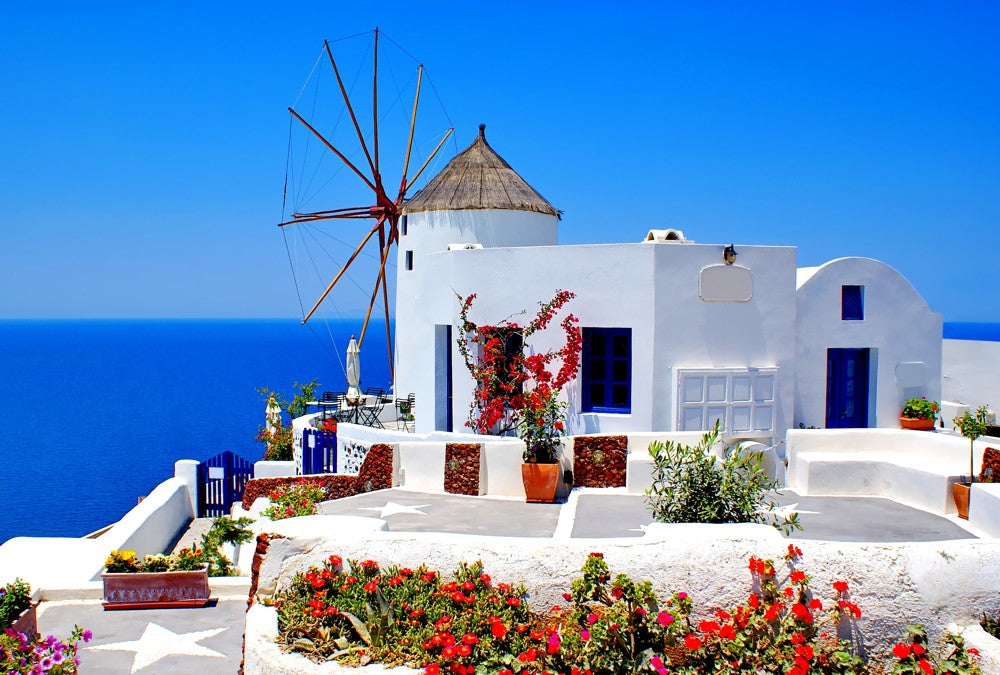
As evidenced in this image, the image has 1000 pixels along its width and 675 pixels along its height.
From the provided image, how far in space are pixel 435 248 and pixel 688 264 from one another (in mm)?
9005

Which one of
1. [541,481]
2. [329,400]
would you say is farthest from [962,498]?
[329,400]

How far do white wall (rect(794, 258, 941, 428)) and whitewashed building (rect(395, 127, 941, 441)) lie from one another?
0.03 m

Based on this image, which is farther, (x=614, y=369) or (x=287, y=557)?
(x=614, y=369)

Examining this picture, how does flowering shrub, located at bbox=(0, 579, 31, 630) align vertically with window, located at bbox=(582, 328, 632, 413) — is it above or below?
below

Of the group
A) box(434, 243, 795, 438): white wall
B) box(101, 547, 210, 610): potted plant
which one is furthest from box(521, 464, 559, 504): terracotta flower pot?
box(101, 547, 210, 610): potted plant

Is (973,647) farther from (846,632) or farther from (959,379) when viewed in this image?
(959,379)

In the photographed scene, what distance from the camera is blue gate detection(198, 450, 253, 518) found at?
20.8 metres

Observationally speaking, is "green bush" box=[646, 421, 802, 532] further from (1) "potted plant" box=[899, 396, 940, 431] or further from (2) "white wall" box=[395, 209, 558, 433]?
(2) "white wall" box=[395, 209, 558, 433]

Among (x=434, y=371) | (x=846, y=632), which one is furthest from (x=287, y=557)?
(x=434, y=371)

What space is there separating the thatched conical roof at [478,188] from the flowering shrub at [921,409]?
10971mm

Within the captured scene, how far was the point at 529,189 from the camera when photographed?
24.0 m

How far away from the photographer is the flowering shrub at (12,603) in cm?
750

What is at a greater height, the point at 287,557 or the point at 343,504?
the point at 287,557

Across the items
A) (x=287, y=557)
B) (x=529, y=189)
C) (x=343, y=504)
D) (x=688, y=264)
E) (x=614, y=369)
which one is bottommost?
(x=343, y=504)
